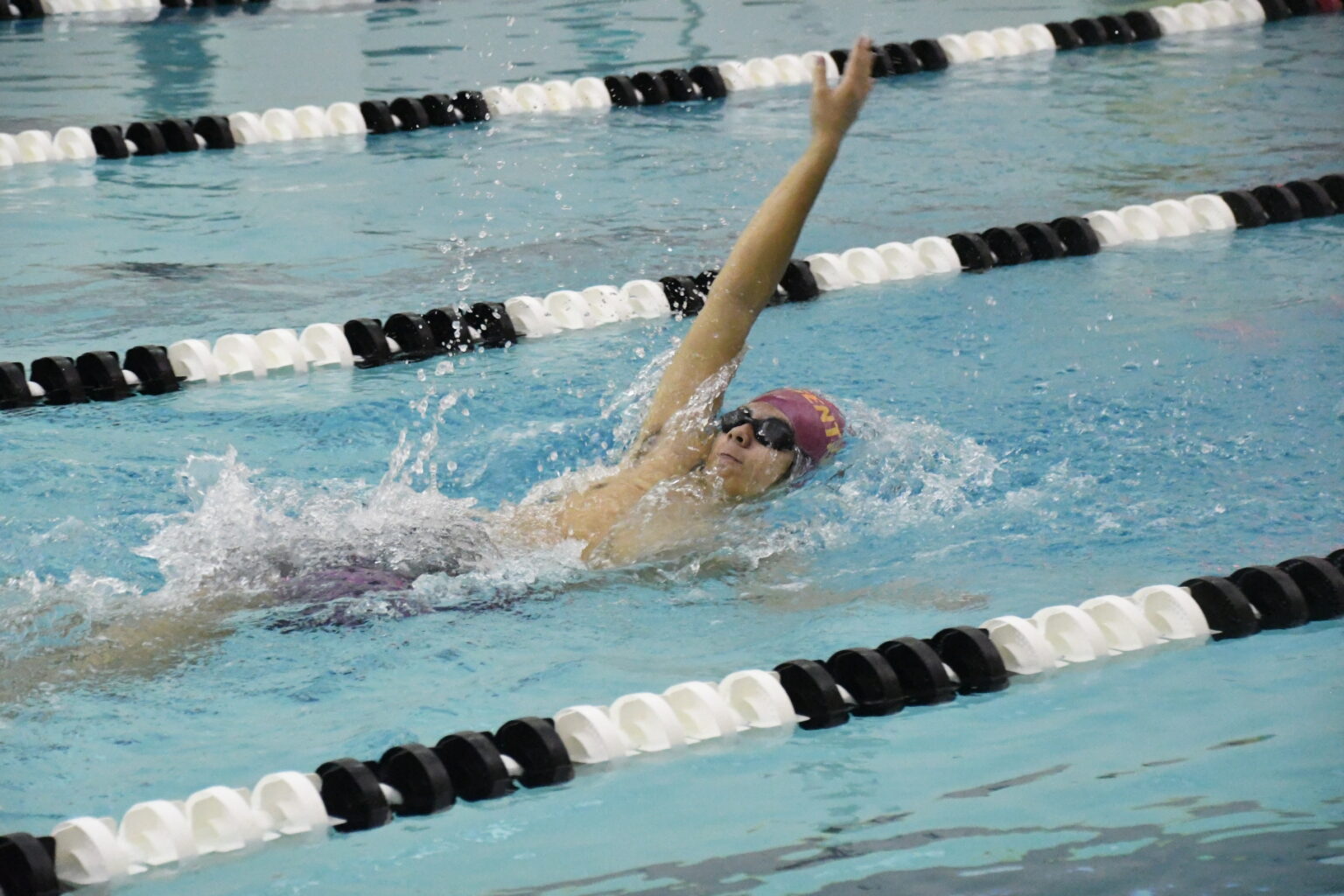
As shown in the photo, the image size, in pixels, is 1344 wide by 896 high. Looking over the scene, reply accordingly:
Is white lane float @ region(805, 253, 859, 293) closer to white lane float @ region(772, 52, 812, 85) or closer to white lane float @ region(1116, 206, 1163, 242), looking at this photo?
white lane float @ region(1116, 206, 1163, 242)

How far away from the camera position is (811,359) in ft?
17.4

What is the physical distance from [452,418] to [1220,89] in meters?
5.09

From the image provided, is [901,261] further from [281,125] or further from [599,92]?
[281,125]

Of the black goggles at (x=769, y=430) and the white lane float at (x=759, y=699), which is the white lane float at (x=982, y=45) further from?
the white lane float at (x=759, y=699)

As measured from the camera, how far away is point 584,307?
5.62m

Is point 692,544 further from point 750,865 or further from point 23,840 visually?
point 23,840

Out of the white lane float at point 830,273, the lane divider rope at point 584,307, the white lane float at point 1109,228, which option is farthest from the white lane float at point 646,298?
the white lane float at point 1109,228

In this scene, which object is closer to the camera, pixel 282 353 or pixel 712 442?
pixel 712 442

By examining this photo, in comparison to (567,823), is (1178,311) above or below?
above

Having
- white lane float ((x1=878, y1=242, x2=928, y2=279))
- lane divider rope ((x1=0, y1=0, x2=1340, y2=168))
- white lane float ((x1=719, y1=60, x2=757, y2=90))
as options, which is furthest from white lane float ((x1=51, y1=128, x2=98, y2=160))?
white lane float ((x1=878, y1=242, x2=928, y2=279))

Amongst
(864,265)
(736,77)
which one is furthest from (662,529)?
(736,77)

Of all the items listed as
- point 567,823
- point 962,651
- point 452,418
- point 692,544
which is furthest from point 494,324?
point 567,823

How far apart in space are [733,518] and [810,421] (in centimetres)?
27

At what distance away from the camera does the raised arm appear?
11.5 feet
